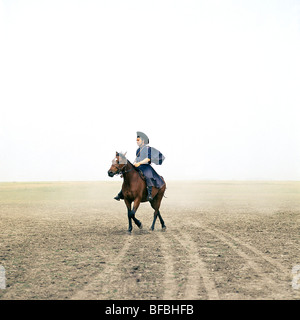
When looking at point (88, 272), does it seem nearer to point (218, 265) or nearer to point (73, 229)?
point (218, 265)

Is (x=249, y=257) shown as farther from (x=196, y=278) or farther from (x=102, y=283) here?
(x=102, y=283)

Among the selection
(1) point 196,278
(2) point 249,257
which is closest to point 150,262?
(1) point 196,278

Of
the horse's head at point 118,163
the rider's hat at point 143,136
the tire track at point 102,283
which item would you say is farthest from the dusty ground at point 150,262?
the rider's hat at point 143,136

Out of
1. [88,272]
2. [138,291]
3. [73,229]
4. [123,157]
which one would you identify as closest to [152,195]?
[123,157]

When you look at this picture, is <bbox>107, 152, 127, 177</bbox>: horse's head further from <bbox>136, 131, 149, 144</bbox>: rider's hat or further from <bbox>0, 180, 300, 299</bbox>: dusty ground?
<bbox>0, 180, 300, 299</bbox>: dusty ground

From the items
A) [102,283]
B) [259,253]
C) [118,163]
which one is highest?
[118,163]

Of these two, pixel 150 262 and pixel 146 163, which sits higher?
pixel 146 163

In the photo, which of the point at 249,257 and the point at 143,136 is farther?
the point at 143,136

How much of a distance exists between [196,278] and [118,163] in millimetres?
5513

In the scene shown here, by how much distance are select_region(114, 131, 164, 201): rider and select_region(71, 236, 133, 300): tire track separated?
3.86 meters

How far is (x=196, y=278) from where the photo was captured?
785 cm

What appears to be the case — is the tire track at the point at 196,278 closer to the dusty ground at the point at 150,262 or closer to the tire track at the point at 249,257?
the dusty ground at the point at 150,262

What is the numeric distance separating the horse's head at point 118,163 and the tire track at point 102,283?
3.15 metres
